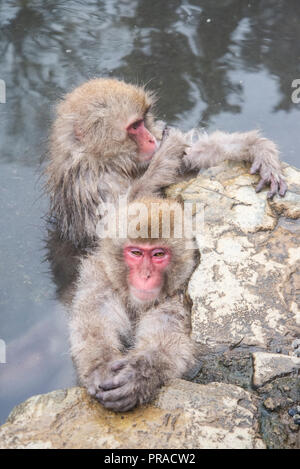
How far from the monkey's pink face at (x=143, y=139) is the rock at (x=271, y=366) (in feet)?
7.15

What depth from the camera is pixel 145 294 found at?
385 cm

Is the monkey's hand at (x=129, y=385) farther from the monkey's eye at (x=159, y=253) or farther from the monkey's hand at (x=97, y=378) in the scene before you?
the monkey's eye at (x=159, y=253)

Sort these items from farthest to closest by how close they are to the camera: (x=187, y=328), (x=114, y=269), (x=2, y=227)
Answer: (x=2, y=227) < (x=114, y=269) < (x=187, y=328)

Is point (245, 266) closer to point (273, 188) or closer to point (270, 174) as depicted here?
point (273, 188)

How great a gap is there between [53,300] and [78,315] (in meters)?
0.78

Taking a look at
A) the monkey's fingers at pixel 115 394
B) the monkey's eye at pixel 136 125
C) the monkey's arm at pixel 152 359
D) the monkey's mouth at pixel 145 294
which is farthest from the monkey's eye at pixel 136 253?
Result: the monkey's eye at pixel 136 125

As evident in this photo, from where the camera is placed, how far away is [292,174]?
15.5 ft

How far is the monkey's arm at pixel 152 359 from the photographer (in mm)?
3078

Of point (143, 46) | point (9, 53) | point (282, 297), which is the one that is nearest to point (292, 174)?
point (282, 297)

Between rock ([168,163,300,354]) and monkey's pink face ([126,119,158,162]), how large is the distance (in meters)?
0.47

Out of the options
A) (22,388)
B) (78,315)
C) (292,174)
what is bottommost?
(22,388)

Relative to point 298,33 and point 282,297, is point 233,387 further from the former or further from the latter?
point 298,33

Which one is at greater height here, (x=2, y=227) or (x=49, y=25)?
(x=49, y=25)

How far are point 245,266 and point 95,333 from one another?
3.59 ft
